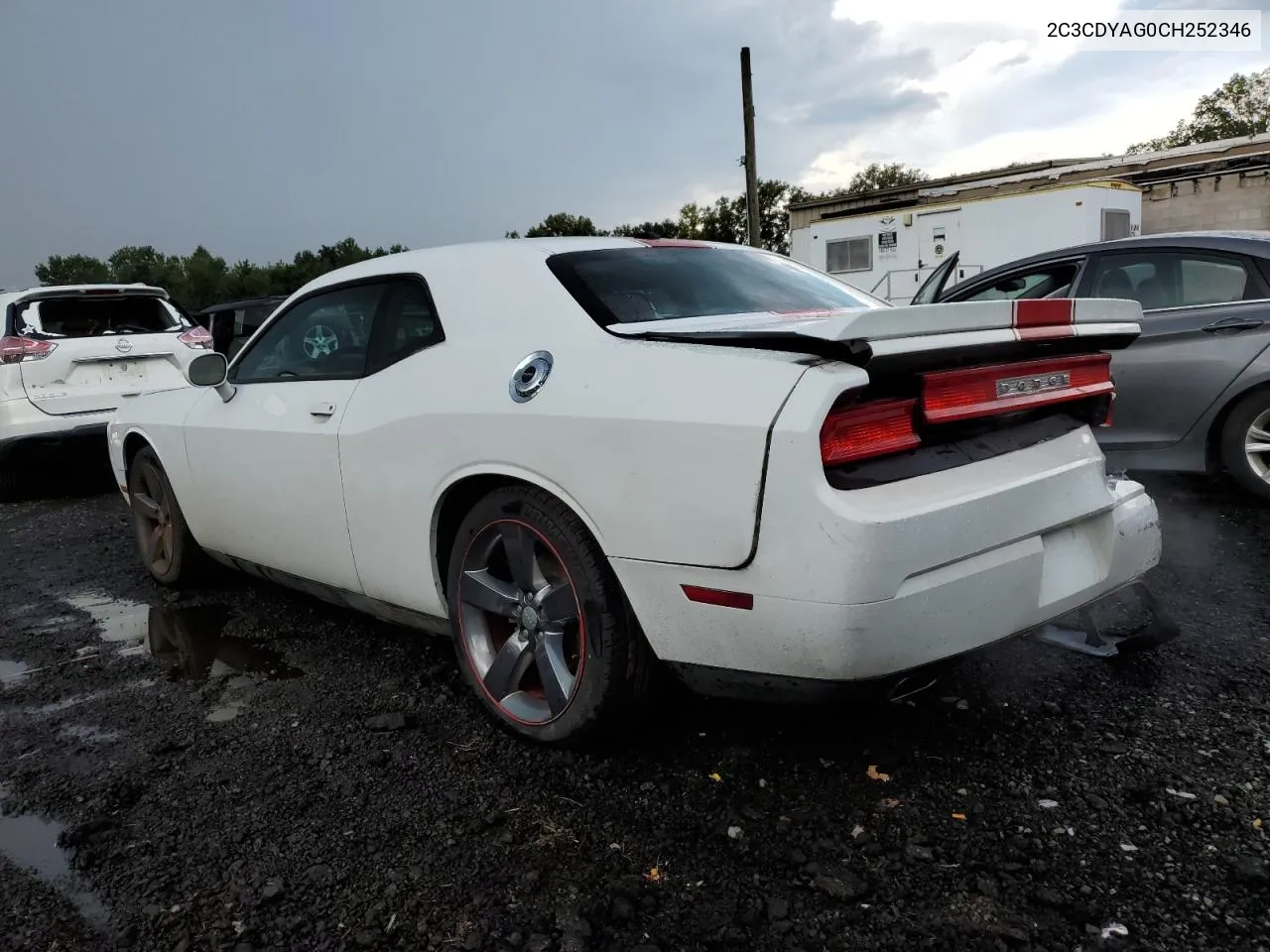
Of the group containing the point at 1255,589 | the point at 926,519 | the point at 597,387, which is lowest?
the point at 1255,589

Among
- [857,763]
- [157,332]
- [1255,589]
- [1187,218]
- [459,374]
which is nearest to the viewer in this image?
[857,763]

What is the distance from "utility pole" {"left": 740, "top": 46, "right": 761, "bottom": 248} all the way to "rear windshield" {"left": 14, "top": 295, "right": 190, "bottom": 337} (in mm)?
13197

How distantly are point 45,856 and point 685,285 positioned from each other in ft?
7.56

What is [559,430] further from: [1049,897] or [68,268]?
[68,268]

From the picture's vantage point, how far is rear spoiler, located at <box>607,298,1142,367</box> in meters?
2.09

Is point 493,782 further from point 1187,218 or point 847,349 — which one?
point 1187,218

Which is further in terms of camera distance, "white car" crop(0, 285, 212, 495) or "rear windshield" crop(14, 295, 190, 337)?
"rear windshield" crop(14, 295, 190, 337)

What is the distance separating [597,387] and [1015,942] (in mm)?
1491

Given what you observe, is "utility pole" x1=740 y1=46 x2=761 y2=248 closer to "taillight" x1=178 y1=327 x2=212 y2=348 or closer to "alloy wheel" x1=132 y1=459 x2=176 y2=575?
"taillight" x1=178 y1=327 x2=212 y2=348

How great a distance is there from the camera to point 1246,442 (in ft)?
16.2

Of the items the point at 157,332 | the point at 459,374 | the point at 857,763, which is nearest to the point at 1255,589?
the point at 857,763

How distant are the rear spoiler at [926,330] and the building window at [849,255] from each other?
15.1m

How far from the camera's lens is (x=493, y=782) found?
260cm

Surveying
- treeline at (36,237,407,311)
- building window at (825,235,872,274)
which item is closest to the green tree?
treeline at (36,237,407,311)
